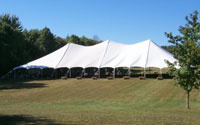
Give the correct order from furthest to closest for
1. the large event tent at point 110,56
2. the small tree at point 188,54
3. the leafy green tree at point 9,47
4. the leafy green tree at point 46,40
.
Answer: the leafy green tree at point 46,40
the leafy green tree at point 9,47
the large event tent at point 110,56
the small tree at point 188,54

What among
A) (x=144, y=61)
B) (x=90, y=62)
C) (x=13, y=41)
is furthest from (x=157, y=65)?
(x=13, y=41)

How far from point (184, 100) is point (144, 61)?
42.2ft

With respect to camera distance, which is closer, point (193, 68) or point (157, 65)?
point (193, 68)

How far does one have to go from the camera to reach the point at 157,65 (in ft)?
92.5

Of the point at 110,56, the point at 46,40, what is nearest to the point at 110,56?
the point at 110,56

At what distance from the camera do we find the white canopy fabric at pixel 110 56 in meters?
29.6

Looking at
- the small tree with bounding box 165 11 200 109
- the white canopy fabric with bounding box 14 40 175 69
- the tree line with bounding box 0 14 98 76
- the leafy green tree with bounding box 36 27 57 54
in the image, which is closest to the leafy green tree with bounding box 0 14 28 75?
the tree line with bounding box 0 14 98 76

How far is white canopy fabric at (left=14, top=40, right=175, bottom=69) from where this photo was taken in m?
29.6

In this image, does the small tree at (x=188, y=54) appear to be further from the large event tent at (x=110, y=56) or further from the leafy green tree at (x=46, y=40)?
the leafy green tree at (x=46, y=40)

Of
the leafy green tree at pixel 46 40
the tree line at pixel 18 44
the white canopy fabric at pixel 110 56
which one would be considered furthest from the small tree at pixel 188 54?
the leafy green tree at pixel 46 40

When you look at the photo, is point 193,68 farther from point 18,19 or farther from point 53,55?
point 18,19

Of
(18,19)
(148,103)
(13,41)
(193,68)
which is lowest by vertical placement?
(148,103)

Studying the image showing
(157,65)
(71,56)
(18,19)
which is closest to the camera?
(157,65)

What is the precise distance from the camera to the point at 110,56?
32.8 meters
